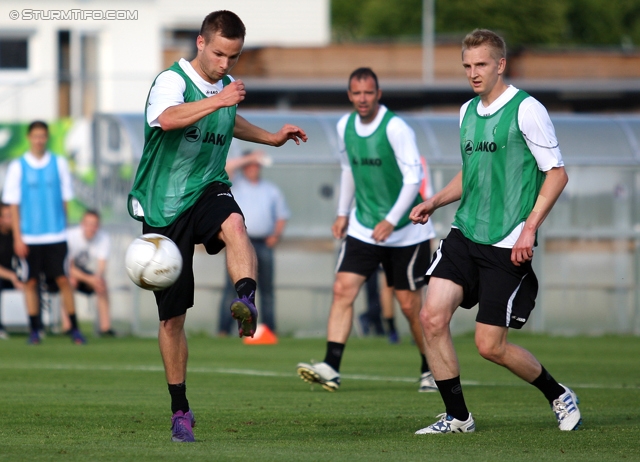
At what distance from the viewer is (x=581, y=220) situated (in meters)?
17.6

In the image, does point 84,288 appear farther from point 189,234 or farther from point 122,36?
point 122,36

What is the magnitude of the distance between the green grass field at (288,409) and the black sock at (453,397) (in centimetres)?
19

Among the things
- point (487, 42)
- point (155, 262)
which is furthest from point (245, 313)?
point (487, 42)

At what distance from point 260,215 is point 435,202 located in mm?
9664

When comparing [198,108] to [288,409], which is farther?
[288,409]

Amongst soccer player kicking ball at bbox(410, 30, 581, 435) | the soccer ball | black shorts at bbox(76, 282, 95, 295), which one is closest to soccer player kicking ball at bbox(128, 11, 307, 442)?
the soccer ball

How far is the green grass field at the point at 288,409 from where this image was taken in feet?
20.0

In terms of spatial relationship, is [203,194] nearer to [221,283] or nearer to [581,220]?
[221,283]

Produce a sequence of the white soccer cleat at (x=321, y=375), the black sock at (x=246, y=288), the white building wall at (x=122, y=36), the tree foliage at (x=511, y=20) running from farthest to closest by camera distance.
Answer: the tree foliage at (x=511, y=20), the white building wall at (x=122, y=36), the white soccer cleat at (x=321, y=375), the black sock at (x=246, y=288)

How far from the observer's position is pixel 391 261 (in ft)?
32.7

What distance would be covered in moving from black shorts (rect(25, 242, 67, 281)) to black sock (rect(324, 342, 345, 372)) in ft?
18.9

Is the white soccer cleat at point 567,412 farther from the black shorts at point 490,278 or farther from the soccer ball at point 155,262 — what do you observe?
the soccer ball at point 155,262

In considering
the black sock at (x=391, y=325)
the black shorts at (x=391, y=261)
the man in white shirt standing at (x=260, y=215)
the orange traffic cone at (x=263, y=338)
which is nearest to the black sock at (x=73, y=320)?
the orange traffic cone at (x=263, y=338)

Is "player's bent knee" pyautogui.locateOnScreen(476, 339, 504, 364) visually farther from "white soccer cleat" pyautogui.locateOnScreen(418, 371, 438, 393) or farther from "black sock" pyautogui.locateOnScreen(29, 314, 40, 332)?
"black sock" pyautogui.locateOnScreen(29, 314, 40, 332)
